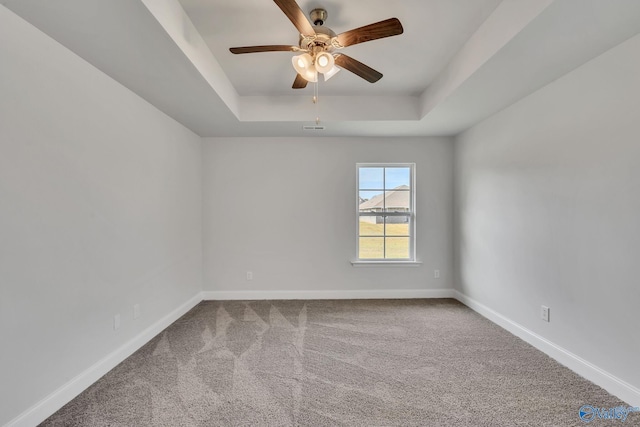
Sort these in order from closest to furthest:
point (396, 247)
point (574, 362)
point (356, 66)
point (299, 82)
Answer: point (356, 66) < point (574, 362) < point (299, 82) < point (396, 247)

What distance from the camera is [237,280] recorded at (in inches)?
155

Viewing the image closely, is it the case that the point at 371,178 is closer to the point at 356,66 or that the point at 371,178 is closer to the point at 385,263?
the point at 385,263

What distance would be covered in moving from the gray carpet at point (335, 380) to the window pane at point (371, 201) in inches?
62.2

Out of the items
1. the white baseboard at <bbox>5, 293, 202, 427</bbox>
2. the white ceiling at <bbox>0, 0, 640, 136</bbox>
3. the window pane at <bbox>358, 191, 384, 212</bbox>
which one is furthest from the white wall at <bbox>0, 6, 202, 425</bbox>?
the window pane at <bbox>358, 191, 384, 212</bbox>

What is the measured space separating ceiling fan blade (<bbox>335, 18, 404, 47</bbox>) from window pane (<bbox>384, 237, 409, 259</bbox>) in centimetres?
282

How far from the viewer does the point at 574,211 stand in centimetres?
215

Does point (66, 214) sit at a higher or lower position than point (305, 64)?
lower

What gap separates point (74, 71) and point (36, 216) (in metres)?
1.00

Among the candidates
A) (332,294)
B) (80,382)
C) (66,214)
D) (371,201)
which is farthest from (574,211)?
(80,382)

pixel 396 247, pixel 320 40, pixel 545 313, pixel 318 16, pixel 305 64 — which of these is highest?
pixel 318 16

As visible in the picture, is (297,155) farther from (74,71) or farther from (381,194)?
(74,71)

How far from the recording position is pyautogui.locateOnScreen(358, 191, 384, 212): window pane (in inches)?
159

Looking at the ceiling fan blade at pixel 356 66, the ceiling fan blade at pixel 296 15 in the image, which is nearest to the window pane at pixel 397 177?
the ceiling fan blade at pixel 356 66

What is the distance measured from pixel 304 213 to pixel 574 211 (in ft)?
9.26
